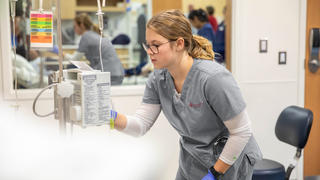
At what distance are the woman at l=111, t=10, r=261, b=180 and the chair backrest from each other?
0.82m

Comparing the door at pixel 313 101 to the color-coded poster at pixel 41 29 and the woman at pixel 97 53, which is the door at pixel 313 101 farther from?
the color-coded poster at pixel 41 29

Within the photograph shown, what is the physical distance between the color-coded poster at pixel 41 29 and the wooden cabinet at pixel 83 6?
333 cm

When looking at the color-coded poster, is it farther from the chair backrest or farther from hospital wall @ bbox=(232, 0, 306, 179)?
hospital wall @ bbox=(232, 0, 306, 179)

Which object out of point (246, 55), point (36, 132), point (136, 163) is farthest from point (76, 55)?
point (246, 55)

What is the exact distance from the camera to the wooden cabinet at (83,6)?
4.68 meters

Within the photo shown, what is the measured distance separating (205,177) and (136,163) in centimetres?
119

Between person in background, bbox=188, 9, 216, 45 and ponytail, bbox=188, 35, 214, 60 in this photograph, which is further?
person in background, bbox=188, 9, 216, 45

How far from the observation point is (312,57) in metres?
2.90

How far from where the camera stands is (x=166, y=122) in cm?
268

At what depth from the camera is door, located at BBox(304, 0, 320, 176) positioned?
9.46 ft

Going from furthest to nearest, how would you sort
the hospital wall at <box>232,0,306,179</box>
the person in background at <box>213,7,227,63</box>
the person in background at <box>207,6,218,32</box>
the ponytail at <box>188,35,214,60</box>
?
the person in background at <box>207,6,218,32</box> < the person in background at <box>213,7,227,63</box> < the hospital wall at <box>232,0,306,179</box> < the ponytail at <box>188,35,214,60</box>

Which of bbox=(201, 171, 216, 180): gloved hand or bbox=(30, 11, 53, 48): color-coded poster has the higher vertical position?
bbox=(30, 11, 53, 48): color-coded poster

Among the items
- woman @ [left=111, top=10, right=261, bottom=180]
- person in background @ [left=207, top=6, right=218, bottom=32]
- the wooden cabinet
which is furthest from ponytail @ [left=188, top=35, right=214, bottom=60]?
the wooden cabinet

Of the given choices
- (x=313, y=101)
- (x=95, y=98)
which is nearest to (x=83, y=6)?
(x=313, y=101)
